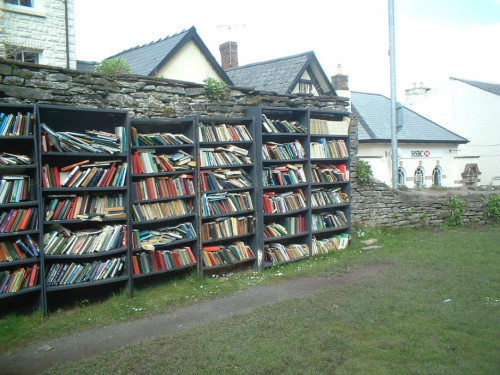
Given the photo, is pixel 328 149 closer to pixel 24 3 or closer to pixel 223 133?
pixel 223 133

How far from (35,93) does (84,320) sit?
10.5 ft

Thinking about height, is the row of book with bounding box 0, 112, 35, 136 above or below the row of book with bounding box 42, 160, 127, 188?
above

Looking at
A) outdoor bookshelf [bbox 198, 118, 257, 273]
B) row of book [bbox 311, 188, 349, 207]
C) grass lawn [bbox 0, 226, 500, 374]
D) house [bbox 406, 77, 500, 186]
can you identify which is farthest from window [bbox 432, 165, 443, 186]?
outdoor bookshelf [bbox 198, 118, 257, 273]

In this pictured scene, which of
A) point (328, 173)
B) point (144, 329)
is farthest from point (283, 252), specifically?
point (144, 329)

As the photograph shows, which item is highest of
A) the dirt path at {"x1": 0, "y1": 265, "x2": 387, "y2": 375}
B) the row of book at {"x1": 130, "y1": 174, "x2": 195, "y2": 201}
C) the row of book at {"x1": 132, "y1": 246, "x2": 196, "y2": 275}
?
the row of book at {"x1": 130, "y1": 174, "x2": 195, "y2": 201}

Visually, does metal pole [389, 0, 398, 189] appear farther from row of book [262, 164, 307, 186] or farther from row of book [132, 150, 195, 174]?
row of book [132, 150, 195, 174]

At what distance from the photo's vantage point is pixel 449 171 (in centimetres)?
2489

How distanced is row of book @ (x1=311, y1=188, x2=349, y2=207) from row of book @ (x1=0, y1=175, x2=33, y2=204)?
5324 millimetres

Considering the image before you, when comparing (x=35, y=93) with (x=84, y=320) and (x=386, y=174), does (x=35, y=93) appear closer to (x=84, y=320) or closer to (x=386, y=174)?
(x=84, y=320)

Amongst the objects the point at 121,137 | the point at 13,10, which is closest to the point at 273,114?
the point at 121,137

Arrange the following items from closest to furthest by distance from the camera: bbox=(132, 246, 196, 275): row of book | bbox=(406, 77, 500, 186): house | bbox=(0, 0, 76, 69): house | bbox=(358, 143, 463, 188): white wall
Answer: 1. bbox=(132, 246, 196, 275): row of book
2. bbox=(0, 0, 76, 69): house
3. bbox=(358, 143, 463, 188): white wall
4. bbox=(406, 77, 500, 186): house

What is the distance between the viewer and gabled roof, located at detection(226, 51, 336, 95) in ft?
52.8

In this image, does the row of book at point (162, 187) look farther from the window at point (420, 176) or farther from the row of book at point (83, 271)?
the window at point (420, 176)

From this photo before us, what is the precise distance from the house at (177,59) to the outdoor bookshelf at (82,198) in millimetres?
6572
